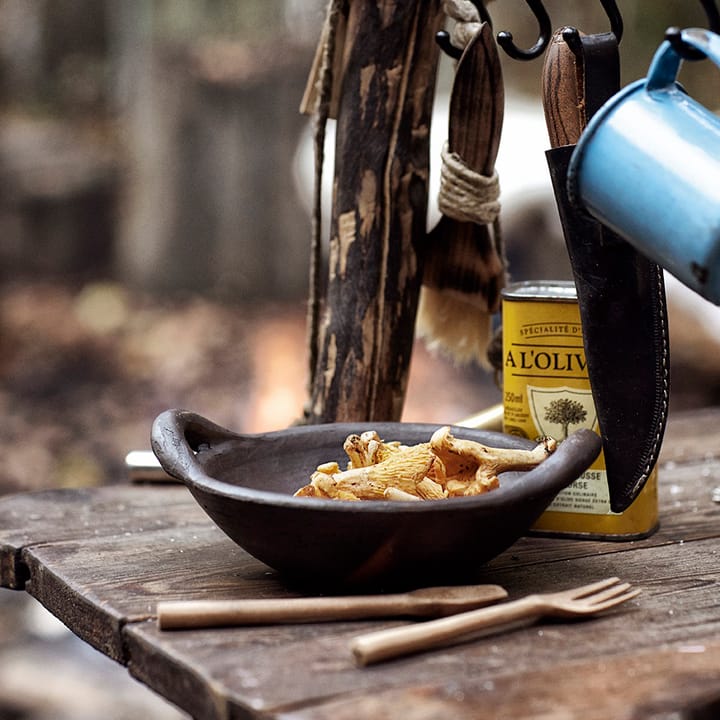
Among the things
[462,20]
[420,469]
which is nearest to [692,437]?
[462,20]

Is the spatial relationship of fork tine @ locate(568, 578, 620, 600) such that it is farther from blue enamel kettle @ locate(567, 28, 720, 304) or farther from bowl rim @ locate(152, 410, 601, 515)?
blue enamel kettle @ locate(567, 28, 720, 304)

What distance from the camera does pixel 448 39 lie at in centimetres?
126

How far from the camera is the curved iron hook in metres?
1.13

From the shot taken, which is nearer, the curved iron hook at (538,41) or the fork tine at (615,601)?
the fork tine at (615,601)

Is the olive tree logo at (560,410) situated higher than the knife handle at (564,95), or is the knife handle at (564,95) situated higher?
the knife handle at (564,95)

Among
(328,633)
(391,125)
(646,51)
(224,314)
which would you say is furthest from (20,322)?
(328,633)

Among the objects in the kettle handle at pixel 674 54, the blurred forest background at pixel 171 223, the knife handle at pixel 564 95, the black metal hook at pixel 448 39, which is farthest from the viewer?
the blurred forest background at pixel 171 223

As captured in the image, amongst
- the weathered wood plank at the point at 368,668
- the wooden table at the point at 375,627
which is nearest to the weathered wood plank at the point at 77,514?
the wooden table at the point at 375,627

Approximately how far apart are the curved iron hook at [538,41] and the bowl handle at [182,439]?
47cm

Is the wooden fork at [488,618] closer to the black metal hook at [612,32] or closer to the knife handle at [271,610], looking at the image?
the knife handle at [271,610]

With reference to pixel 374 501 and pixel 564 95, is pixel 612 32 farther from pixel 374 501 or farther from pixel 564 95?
pixel 374 501

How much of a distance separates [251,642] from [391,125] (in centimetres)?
76

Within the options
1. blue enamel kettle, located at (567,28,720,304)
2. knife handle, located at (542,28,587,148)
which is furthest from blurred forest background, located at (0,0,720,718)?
blue enamel kettle, located at (567,28,720,304)

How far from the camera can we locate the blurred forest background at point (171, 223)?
4145 mm
